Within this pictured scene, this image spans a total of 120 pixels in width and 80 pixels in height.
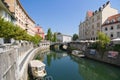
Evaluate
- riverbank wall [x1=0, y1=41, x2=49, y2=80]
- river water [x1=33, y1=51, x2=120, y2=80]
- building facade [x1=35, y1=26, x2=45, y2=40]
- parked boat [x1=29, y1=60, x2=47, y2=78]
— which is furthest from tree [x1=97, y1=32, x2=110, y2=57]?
building facade [x1=35, y1=26, x2=45, y2=40]

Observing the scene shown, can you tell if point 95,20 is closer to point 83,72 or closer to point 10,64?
point 83,72

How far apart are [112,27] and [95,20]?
1294 centimetres

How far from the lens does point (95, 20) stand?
66938mm

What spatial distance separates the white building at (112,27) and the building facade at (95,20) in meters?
3.16

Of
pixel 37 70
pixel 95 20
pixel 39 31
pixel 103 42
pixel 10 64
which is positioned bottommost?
pixel 37 70

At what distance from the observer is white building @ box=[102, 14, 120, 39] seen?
173 feet

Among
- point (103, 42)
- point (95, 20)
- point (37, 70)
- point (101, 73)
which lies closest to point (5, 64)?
point (37, 70)

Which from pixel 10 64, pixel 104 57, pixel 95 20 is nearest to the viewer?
pixel 10 64

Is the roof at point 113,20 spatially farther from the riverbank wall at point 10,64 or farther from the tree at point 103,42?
the riverbank wall at point 10,64

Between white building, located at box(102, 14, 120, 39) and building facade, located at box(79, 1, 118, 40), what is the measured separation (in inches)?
124

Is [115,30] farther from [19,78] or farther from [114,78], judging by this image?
[19,78]

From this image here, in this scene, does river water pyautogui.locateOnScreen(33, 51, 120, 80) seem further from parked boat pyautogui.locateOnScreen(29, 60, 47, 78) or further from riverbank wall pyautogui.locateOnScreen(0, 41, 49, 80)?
riverbank wall pyautogui.locateOnScreen(0, 41, 49, 80)

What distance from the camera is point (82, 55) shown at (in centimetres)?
4959

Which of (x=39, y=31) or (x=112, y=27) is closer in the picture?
(x=112, y=27)
